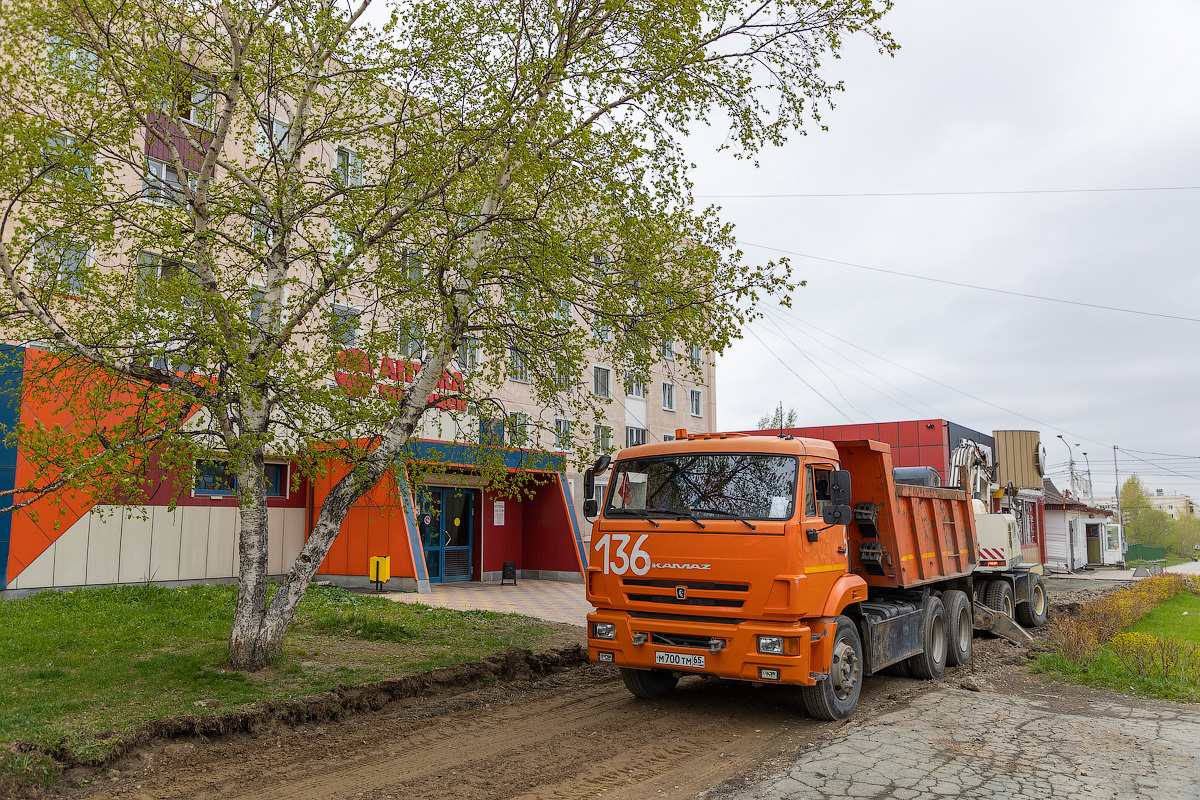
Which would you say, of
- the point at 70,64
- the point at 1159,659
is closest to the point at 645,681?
the point at 1159,659

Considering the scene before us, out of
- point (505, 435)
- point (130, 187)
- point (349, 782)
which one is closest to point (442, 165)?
point (505, 435)

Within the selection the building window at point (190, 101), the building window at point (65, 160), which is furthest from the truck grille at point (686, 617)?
the building window at point (190, 101)

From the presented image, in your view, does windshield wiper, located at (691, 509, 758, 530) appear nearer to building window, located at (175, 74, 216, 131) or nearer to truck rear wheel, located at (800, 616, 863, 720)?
truck rear wheel, located at (800, 616, 863, 720)

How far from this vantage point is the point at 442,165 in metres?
8.26

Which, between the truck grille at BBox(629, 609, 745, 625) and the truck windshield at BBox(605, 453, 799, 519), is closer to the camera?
the truck grille at BBox(629, 609, 745, 625)

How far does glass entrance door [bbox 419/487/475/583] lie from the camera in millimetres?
20734

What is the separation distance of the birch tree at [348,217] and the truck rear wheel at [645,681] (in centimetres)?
331

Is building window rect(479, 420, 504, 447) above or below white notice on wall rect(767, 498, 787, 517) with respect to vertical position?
above

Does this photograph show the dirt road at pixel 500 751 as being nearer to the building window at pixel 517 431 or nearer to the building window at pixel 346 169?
the building window at pixel 517 431

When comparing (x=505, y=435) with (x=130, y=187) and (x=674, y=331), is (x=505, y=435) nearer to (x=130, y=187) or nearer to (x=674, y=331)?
(x=674, y=331)

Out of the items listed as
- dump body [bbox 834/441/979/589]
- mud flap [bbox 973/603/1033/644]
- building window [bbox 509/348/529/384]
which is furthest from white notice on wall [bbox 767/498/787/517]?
mud flap [bbox 973/603/1033/644]

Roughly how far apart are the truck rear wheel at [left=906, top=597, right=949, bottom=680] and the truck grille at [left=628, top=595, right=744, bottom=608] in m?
3.69

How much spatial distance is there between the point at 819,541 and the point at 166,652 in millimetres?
7292

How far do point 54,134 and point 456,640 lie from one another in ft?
24.3
